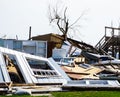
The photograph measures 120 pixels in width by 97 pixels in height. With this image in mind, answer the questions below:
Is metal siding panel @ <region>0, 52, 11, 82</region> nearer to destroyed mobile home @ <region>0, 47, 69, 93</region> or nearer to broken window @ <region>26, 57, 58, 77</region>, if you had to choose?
destroyed mobile home @ <region>0, 47, 69, 93</region>

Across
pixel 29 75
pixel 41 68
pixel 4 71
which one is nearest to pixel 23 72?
pixel 29 75

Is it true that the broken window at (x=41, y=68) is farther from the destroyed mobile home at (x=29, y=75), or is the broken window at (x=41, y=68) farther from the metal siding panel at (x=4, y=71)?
the metal siding panel at (x=4, y=71)

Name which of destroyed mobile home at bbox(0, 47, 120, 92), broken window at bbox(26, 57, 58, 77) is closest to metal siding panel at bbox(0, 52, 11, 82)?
destroyed mobile home at bbox(0, 47, 120, 92)

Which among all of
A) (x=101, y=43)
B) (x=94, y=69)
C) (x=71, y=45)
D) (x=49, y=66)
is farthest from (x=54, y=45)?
(x=49, y=66)

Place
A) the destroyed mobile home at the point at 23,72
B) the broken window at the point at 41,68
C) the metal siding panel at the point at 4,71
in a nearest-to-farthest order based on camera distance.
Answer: the metal siding panel at the point at 4,71
the destroyed mobile home at the point at 23,72
the broken window at the point at 41,68

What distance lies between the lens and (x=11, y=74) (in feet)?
49.6

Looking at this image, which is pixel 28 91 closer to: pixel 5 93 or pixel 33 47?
pixel 5 93

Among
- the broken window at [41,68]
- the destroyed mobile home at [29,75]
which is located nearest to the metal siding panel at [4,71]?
the destroyed mobile home at [29,75]

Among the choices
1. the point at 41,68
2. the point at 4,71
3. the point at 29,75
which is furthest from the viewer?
the point at 41,68

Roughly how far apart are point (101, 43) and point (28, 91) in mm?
28361

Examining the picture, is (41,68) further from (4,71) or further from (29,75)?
(4,71)

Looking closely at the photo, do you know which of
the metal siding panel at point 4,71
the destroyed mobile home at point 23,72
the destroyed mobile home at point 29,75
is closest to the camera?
the metal siding panel at point 4,71

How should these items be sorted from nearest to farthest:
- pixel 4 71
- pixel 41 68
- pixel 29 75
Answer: pixel 4 71
pixel 29 75
pixel 41 68

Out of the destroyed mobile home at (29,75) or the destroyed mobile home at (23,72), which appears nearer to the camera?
the destroyed mobile home at (29,75)
